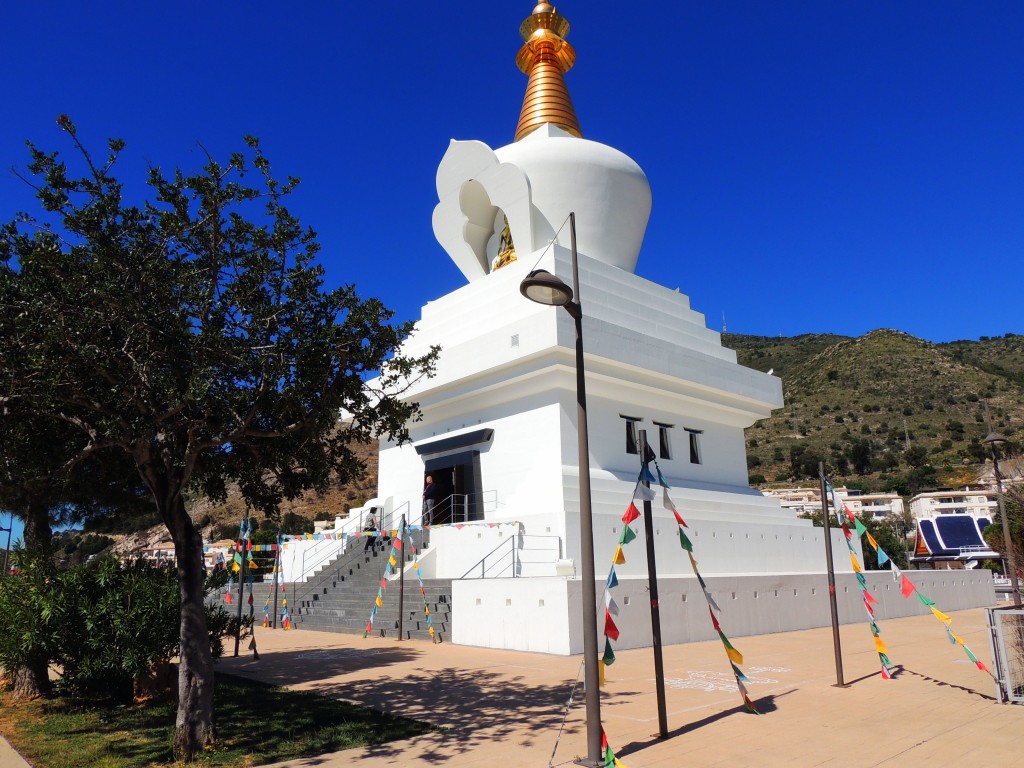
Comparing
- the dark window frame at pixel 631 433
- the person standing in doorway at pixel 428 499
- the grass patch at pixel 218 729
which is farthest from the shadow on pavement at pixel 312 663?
the dark window frame at pixel 631 433

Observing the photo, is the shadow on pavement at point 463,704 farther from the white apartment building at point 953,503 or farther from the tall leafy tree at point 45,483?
Result: the white apartment building at point 953,503

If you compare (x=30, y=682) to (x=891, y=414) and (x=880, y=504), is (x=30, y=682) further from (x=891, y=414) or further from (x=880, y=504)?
(x=891, y=414)

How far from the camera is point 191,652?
7.29 metres

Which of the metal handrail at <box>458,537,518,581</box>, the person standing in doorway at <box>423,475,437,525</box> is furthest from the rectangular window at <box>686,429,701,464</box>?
the person standing in doorway at <box>423,475,437,525</box>

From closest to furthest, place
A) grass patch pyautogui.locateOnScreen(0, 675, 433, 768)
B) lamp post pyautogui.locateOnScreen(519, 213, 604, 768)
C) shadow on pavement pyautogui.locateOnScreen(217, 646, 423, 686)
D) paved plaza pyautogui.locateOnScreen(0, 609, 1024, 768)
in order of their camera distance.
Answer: lamp post pyautogui.locateOnScreen(519, 213, 604, 768)
paved plaza pyautogui.locateOnScreen(0, 609, 1024, 768)
grass patch pyautogui.locateOnScreen(0, 675, 433, 768)
shadow on pavement pyautogui.locateOnScreen(217, 646, 423, 686)

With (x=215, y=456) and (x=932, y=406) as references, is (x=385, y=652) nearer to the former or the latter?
(x=215, y=456)

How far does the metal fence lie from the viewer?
8.61m

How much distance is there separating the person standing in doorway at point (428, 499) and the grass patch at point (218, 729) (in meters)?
10.5

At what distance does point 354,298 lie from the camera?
8.92 metres

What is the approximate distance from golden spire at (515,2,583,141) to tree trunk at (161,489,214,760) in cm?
2045

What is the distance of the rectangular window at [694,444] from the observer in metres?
22.1

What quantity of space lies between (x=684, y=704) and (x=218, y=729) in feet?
17.7

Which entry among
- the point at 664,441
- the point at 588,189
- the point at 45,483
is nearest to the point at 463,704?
the point at 45,483

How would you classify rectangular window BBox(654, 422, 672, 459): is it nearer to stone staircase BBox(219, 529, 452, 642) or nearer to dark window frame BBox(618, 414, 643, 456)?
dark window frame BBox(618, 414, 643, 456)
